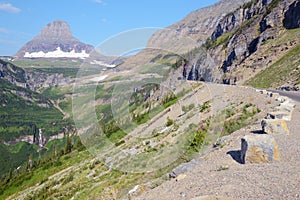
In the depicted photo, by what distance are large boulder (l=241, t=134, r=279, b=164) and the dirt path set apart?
12.9 inches

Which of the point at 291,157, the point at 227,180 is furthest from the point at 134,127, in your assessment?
the point at 291,157

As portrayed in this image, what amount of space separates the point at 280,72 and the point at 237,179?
2853 inches

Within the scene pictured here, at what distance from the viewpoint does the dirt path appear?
399 inches

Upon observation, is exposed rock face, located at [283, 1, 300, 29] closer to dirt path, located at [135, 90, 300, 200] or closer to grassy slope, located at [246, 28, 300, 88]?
grassy slope, located at [246, 28, 300, 88]

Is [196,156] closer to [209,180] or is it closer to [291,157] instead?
[209,180]

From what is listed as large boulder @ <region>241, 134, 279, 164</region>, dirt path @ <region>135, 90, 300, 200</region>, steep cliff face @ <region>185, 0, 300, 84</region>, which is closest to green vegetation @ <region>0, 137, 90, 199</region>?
dirt path @ <region>135, 90, 300, 200</region>

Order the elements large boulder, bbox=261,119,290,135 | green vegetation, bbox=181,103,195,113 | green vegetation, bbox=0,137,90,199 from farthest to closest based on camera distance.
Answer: green vegetation, bbox=0,137,90,199, large boulder, bbox=261,119,290,135, green vegetation, bbox=181,103,195,113

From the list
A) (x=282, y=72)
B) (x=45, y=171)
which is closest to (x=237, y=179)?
(x=282, y=72)

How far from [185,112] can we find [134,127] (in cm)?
412

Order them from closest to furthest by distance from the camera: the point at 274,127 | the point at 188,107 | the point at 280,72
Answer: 1. the point at 188,107
2. the point at 274,127
3. the point at 280,72

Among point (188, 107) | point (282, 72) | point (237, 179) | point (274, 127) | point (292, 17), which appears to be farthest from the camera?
point (292, 17)

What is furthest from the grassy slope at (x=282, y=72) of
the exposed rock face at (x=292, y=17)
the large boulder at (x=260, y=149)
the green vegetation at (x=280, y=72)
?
the large boulder at (x=260, y=149)

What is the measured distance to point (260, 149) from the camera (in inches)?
514

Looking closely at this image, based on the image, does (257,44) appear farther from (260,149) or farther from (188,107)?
(260,149)
